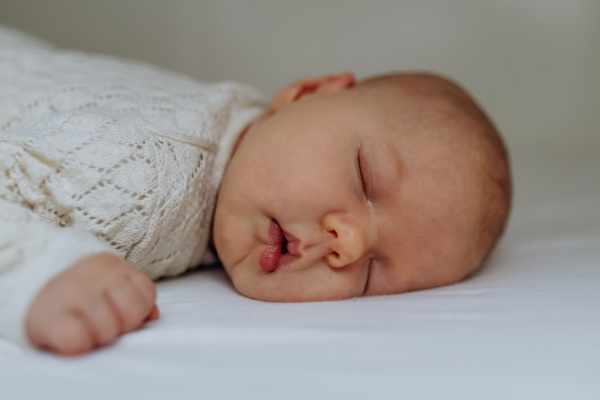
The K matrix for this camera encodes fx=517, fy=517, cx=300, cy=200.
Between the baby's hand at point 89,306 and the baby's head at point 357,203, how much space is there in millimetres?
263

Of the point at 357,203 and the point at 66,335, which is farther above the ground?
the point at 357,203

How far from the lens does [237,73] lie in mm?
2338

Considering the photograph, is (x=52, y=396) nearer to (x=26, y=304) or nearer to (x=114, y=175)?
(x=26, y=304)

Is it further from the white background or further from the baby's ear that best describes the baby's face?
the white background

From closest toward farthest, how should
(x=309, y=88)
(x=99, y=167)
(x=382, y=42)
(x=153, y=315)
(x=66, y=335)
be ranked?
(x=66, y=335)
(x=153, y=315)
(x=99, y=167)
(x=309, y=88)
(x=382, y=42)

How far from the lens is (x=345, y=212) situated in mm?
829

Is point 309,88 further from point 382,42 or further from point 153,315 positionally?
point 382,42

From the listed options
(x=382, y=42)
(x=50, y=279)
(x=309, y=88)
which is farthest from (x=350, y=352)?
(x=382, y=42)

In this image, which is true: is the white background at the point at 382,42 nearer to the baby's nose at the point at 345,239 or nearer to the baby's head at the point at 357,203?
the baby's head at the point at 357,203

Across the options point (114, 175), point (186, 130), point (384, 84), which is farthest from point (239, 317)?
point (384, 84)

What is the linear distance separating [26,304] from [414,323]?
1.49 ft

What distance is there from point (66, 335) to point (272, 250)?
37 cm

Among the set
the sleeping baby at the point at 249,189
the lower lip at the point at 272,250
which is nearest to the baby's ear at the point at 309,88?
the sleeping baby at the point at 249,189

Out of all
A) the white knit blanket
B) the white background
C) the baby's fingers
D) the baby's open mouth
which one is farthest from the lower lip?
the white background
